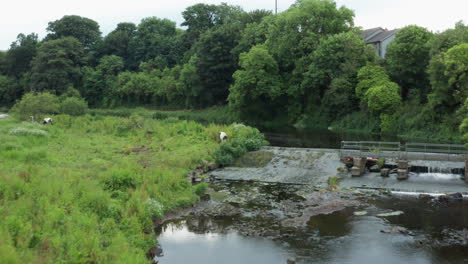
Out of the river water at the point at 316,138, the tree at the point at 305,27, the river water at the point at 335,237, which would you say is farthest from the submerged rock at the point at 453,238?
the tree at the point at 305,27

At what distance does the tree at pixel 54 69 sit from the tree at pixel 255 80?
3901 centimetres

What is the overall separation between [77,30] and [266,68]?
55311 mm

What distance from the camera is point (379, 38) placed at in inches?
2633

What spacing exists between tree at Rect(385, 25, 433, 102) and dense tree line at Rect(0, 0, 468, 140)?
12 cm

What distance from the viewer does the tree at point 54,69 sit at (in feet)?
263

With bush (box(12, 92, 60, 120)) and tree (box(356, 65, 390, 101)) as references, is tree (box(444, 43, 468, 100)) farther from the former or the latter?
bush (box(12, 92, 60, 120))

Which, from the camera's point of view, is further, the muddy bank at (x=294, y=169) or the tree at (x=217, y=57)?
the tree at (x=217, y=57)

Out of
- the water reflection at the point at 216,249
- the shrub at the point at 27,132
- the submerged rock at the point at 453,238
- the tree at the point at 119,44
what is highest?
the tree at the point at 119,44

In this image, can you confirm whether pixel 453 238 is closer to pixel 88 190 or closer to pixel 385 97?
pixel 88 190

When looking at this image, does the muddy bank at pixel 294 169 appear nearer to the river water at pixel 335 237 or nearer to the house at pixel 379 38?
the river water at pixel 335 237

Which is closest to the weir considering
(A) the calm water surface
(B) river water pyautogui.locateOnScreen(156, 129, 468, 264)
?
(B) river water pyautogui.locateOnScreen(156, 129, 468, 264)

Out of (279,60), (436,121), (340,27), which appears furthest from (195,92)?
(436,121)

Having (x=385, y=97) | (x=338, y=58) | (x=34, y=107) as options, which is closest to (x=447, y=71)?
(x=385, y=97)

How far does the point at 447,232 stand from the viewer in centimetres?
1780
